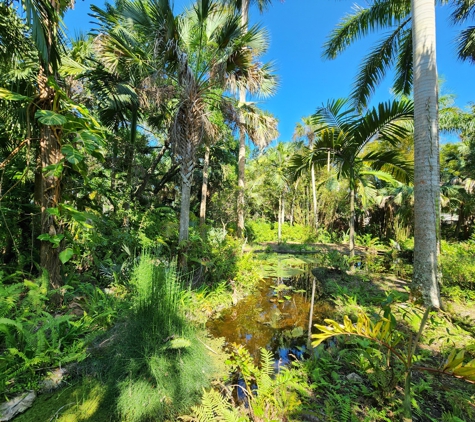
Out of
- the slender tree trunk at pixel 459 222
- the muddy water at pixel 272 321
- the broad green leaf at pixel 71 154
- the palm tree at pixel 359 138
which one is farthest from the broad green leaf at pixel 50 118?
the slender tree trunk at pixel 459 222

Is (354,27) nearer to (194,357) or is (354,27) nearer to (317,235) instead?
(194,357)

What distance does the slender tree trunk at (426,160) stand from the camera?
327 centimetres

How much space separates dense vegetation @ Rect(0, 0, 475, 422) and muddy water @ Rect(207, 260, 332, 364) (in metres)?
0.11

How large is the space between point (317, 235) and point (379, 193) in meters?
4.34

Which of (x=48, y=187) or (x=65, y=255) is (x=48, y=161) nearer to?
(x=48, y=187)

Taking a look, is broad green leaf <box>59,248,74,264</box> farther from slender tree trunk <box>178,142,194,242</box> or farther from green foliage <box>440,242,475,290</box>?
green foliage <box>440,242,475,290</box>

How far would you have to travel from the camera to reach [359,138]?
217 inches

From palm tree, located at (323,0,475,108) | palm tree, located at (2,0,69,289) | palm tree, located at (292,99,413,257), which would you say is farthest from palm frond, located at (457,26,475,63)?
palm tree, located at (2,0,69,289)

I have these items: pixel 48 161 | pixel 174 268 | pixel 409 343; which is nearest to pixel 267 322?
pixel 174 268

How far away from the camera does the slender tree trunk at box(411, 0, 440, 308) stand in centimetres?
327

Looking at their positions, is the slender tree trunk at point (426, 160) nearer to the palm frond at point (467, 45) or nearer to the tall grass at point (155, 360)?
the tall grass at point (155, 360)

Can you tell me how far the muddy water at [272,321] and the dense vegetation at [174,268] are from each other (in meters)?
0.11

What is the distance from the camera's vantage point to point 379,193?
13047 millimetres

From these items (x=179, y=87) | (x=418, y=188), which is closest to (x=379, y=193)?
(x=418, y=188)
